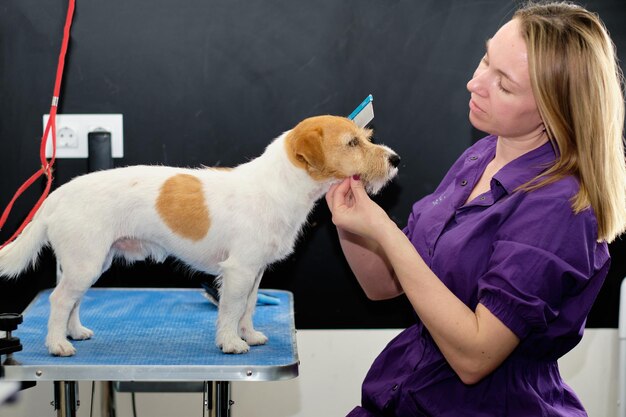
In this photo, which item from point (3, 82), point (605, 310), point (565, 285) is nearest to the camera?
point (565, 285)

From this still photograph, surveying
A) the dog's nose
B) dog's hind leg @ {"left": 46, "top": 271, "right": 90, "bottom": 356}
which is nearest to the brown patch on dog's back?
dog's hind leg @ {"left": 46, "top": 271, "right": 90, "bottom": 356}

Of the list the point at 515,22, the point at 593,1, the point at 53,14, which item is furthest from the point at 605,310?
the point at 53,14

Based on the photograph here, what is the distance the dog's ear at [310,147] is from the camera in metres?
1.68

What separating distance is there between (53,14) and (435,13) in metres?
1.30

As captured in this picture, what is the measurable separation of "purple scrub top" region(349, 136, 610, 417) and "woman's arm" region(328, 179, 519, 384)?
0.11 feet

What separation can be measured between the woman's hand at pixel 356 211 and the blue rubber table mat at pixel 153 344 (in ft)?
1.12

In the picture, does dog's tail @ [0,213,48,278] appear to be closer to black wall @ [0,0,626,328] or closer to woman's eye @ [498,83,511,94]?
black wall @ [0,0,626,328]

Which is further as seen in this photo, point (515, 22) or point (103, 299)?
point (103, 299)

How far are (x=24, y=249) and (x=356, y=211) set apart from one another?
790 mm

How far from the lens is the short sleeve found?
131cm

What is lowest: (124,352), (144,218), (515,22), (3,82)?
(124,352)

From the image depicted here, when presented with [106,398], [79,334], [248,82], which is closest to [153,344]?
[79,334]

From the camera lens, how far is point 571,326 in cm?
139

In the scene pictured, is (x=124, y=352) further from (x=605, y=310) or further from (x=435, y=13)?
(x=605, y=310)
